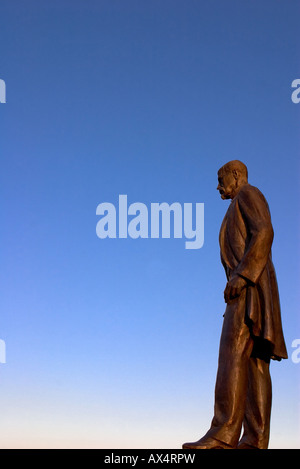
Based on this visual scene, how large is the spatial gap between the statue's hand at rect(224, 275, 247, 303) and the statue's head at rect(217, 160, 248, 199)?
94cm

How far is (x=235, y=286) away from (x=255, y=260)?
28 cm

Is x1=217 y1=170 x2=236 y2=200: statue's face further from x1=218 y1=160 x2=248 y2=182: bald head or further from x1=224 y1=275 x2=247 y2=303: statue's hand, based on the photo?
x1=224 y1=275 x2=247 y2=303: statue's hand

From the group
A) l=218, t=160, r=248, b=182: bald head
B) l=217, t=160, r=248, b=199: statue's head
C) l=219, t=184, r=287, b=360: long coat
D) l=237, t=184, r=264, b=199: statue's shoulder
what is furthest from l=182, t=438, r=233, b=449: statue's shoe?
l=218, t=160, r=248, b=182: bald head

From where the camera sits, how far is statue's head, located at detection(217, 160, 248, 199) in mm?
7113

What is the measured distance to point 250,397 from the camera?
21.9 ft

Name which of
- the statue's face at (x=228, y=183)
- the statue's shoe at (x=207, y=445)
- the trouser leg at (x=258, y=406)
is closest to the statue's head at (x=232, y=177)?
the statue's face at (x=228, y=183)

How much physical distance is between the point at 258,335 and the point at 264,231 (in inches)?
35.7

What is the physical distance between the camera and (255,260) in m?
6.53

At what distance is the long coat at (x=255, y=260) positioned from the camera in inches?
257
